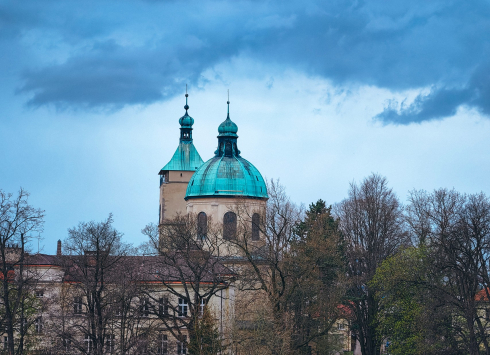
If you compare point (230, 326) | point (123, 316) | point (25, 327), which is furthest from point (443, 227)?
point (25, 327)

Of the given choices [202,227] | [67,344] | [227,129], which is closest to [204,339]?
[67,344]

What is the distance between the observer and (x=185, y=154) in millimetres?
82875

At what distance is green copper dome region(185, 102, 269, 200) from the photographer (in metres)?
72.1

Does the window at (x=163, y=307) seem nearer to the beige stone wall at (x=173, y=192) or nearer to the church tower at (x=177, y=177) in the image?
the church tower at (x=177, y=177)

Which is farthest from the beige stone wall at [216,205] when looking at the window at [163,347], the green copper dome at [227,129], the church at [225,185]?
the window at [163,347]

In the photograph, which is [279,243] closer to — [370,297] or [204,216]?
[370,297]

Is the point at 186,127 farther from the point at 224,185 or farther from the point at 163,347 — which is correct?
the point at 163,347

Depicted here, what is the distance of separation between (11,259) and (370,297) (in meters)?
22.2

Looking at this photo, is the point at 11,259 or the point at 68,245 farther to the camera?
the point at 11,259

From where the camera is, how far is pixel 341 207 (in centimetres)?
6744

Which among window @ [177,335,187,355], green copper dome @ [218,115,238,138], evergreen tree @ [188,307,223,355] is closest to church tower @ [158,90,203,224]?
green copper dome @ [218,115,238,138]

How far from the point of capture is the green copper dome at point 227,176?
72125 mm

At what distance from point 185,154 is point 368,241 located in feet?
78.6

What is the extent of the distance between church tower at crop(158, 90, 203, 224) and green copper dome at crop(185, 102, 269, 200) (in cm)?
597
